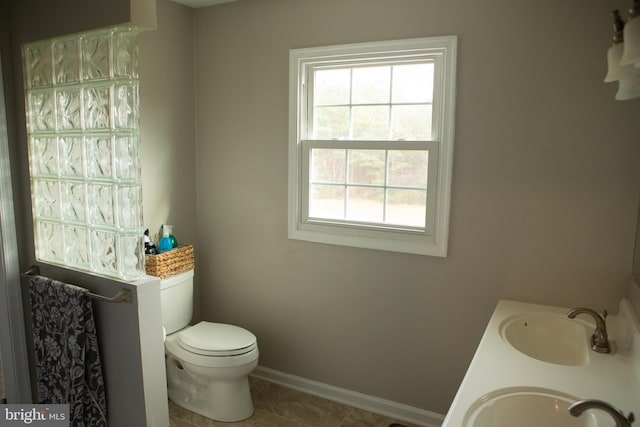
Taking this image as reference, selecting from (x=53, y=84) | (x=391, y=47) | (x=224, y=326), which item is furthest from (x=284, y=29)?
(x=224, y=326)

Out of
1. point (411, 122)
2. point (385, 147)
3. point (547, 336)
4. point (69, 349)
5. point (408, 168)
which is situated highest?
point (411, 122)

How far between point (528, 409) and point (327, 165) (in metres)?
1.74

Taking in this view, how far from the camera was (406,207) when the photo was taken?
2.60 m

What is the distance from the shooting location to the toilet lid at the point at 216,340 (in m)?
2.59

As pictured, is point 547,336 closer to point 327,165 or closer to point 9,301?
point 327,165

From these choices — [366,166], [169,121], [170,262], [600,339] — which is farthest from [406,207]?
[169,121]

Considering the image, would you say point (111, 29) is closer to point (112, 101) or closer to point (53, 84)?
point (112, 101)

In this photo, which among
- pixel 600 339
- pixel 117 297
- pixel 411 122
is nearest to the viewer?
pixel 600 339

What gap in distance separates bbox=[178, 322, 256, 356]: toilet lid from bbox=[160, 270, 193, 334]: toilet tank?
0.11 meters

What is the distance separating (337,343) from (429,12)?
1924mm

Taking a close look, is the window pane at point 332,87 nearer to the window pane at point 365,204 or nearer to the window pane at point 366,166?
the window pane at point 366,166

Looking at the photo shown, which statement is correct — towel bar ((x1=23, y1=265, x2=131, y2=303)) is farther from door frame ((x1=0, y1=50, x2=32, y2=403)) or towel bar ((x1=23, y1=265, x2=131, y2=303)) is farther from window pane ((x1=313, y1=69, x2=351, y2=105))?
window pane ((x1=313, y1=69, x2=351, y2=105))

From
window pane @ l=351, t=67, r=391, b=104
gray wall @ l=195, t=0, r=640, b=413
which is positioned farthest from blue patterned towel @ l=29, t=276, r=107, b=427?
window pane @ l=351, t=67, r=391, b=104

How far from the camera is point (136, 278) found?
2094 millimetres
